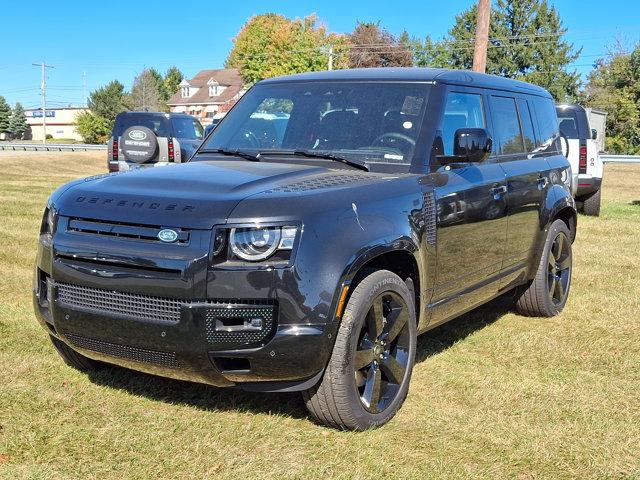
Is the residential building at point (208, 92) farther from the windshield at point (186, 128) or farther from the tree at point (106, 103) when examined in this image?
the windshield at point (186, 128)

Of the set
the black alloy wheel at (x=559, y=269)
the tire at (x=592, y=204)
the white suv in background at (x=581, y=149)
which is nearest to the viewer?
the black alloy wheel at (x=559, y=269)

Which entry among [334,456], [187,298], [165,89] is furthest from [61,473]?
[165,89]

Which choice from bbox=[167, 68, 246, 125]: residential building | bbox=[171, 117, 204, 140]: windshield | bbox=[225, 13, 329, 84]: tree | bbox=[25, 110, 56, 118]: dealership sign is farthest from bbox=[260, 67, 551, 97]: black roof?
bbox=[25, 110, 56, 118]: dealership sign

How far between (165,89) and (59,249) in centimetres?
13677

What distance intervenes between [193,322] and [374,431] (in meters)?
1.14

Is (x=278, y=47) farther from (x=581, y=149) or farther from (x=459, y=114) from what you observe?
(x=459, y=114)

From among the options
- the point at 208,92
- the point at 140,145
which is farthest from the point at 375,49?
the point at 140,145

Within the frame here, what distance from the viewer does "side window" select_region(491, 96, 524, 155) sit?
210 inches

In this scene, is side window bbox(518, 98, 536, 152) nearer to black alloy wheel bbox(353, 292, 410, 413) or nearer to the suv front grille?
black alloy wheel bbox(353, 292, 410, 413)

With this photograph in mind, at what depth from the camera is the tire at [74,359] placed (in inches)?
170

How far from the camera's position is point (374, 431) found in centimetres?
379

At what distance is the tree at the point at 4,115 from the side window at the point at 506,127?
103146 millimetres

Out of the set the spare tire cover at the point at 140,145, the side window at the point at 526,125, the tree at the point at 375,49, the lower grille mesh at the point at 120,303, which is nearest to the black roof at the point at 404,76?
the side window at the point at 526,125

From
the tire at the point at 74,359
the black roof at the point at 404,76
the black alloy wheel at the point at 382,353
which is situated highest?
the black roof at the point at 404,76
